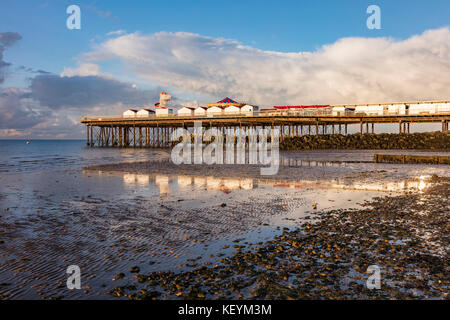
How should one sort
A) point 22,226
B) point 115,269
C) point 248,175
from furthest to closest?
point 248,175, point 22,226, point 115,269

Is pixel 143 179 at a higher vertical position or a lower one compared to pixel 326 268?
higher

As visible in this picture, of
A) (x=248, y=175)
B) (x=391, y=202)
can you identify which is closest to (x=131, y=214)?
(x=391, y=202)

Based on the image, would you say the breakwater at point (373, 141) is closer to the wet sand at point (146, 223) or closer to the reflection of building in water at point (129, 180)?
the wet sand at point (146, 223)

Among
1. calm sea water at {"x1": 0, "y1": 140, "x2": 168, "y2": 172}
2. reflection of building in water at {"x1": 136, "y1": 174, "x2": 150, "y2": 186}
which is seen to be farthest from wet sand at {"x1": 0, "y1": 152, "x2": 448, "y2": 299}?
calm sea water at {"x1": 0, "y1": 140, "x2": 168, "y2": 172}

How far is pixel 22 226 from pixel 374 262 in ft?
30.2

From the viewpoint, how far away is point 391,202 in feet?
37.0

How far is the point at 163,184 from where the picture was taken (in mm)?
16609

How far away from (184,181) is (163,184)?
57.0 inches

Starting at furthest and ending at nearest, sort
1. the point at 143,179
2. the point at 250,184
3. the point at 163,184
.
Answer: the point at 143,179 → the point at 163,184 → the point at 250,184

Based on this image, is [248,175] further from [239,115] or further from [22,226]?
[239,115]

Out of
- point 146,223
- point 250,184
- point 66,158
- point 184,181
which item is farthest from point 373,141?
point 146,223
